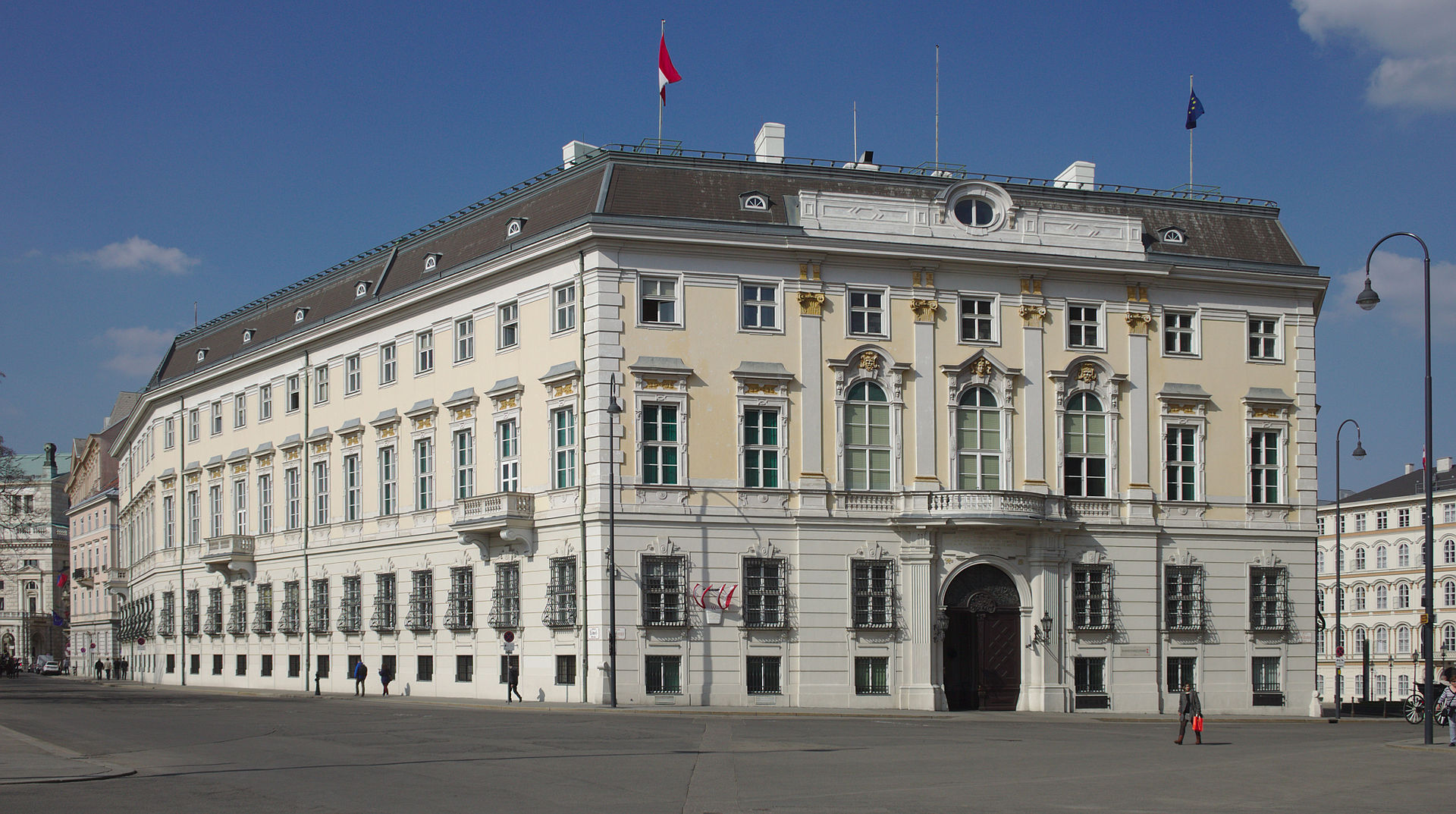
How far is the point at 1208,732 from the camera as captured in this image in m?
39.0

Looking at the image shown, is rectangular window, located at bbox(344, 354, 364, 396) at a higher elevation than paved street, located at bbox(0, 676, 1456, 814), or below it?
higher

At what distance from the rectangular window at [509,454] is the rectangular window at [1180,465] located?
2137 cm

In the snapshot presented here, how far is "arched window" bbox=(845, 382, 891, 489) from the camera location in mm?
47656

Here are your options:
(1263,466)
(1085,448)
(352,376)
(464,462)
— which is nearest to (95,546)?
(352,376)

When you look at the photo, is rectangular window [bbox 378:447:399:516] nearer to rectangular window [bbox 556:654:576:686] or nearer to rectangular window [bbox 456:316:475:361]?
rectangular window [bbox 456:316:475:361]

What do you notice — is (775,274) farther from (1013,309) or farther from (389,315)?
(389,315)

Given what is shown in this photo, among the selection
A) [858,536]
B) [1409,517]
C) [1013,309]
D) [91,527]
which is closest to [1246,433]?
[1013,309]

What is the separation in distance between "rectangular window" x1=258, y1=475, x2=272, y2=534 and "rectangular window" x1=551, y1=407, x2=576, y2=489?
22.6m

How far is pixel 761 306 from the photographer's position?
47.4m

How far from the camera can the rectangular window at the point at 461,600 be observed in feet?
167

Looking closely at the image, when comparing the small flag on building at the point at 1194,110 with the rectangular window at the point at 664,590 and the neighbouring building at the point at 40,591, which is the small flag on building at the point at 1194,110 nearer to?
the rectangular window at the point at 664,590

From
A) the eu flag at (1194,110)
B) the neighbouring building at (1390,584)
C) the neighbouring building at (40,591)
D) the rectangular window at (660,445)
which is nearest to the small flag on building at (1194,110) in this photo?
the eu flag at (1194,110)

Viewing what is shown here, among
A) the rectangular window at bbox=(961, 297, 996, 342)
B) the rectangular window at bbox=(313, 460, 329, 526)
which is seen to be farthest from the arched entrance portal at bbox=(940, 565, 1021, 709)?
the rectangular window at bbox=(313, 460, 329, 526)

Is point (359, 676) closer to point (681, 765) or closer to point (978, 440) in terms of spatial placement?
point (978, 440)
